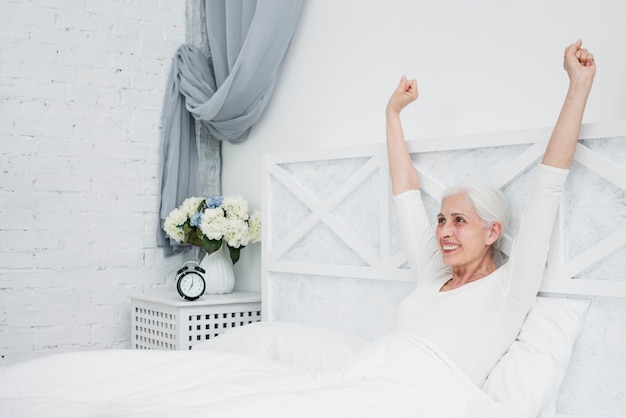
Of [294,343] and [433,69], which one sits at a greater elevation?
[433,69]

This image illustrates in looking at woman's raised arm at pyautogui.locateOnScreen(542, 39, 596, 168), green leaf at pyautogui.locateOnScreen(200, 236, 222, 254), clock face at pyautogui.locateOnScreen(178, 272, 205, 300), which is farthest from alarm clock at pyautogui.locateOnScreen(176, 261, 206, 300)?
woman's raised arm at pyautogui.locateOnScreen(542, 39, 596, 168)

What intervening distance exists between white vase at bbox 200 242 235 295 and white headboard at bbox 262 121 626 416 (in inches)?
18.3

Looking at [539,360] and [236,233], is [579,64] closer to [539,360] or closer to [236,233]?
[539,360]

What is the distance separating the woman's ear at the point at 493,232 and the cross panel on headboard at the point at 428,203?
0.06m

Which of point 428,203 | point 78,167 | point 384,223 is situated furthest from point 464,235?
point 78,167

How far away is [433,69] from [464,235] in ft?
2.64

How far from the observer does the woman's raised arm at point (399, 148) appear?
2.33 metres

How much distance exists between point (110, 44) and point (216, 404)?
7.57 ft

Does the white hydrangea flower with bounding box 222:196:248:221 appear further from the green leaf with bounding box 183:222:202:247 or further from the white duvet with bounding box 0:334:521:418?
the white duvet with bounding box 0:334:521:418

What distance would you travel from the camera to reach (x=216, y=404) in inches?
62.6

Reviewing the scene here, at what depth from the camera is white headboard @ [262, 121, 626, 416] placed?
1.95 metres

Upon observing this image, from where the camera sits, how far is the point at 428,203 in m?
2.38

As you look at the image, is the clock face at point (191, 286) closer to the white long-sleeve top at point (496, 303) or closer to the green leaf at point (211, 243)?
the green leaf at point (211, 243)

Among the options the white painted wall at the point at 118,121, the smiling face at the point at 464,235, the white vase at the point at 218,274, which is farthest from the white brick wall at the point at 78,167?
the smiling face at the point at 464,235
